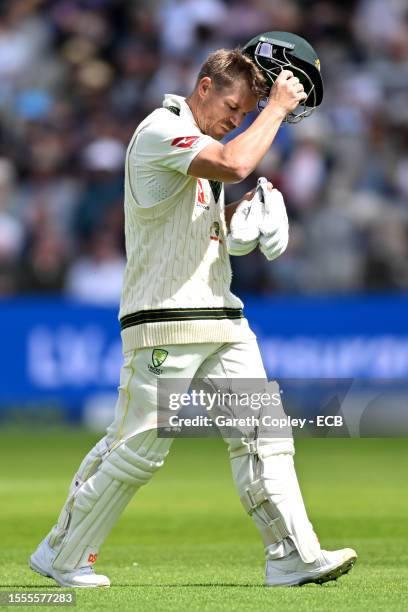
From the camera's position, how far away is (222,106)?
A: 581cm

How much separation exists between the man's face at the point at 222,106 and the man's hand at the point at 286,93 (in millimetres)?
167

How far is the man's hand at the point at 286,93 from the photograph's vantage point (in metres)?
5.61

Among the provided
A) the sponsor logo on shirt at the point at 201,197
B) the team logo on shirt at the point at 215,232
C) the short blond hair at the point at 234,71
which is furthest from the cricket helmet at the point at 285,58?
the team logo on shirt at the point at 215,232

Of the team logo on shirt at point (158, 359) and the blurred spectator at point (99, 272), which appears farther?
the blurred spectator at point (99, 272)

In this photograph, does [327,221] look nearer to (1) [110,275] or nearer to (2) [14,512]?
(1) [110,275]

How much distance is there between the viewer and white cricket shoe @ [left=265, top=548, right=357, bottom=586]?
563 cm

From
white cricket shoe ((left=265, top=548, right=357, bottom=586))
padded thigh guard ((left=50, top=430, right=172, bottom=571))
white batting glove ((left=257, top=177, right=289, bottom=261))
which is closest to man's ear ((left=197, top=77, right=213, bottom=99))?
white batting glove ((left=257, top=177, right=289, bottom=261))

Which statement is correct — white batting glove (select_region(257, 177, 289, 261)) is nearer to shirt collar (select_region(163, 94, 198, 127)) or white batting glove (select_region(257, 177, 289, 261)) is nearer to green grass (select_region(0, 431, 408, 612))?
shirt collar (select_region(163, 94, 198, 127))

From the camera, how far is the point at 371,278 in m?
14.2

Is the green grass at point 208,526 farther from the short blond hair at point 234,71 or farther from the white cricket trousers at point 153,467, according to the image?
the short blond hair at point 234,71

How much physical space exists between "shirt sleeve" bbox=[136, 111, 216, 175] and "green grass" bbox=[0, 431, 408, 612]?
1.74 m

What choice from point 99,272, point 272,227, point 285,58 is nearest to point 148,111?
point 99,272

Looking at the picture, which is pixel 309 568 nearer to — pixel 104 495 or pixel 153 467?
pixel 153 467

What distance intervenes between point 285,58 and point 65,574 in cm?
237
